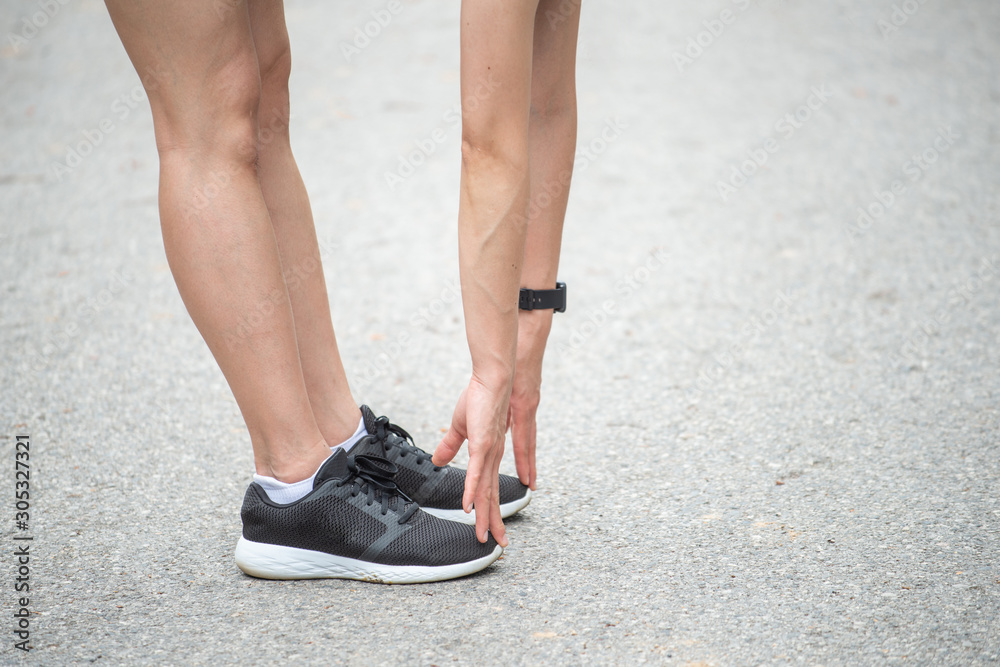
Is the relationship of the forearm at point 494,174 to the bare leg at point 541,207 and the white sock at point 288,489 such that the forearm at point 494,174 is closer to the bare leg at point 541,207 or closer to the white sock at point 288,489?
the bare leg at point 541,207

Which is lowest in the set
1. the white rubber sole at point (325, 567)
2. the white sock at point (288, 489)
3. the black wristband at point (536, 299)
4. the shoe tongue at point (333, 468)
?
the white rubber sole at point (325, 567)

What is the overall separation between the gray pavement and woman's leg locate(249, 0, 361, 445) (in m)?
0.38

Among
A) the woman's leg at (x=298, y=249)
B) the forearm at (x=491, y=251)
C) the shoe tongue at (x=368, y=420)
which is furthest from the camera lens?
the shoe tongue at (x=368, y=420)

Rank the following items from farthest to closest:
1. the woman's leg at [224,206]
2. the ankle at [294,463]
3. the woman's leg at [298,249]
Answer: the woman's leg at [298,249] < the ankle at [294,463] < the woman's leg at [224,206]

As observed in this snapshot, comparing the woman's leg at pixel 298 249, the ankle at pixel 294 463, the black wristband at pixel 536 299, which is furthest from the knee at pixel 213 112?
the black wristband at pixel 536 299

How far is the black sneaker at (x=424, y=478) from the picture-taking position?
192 cm

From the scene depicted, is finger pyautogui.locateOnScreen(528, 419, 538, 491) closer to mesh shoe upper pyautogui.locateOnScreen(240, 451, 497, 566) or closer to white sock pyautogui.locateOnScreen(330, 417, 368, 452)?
mesh shoe upper pyautogui.locateOnScreen(240, 451, 497, 566)

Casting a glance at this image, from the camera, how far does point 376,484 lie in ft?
5.92

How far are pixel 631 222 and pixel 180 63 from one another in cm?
278

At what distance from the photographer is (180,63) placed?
1.48m

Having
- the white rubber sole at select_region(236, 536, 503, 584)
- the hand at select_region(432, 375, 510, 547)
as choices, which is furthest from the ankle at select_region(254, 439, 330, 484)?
the hand at select_region(432, 375, 510, 547)

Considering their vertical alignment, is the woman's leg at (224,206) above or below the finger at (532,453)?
above

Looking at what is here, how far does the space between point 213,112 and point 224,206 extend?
16 centimetres

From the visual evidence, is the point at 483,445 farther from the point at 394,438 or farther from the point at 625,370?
the point at 625,370
